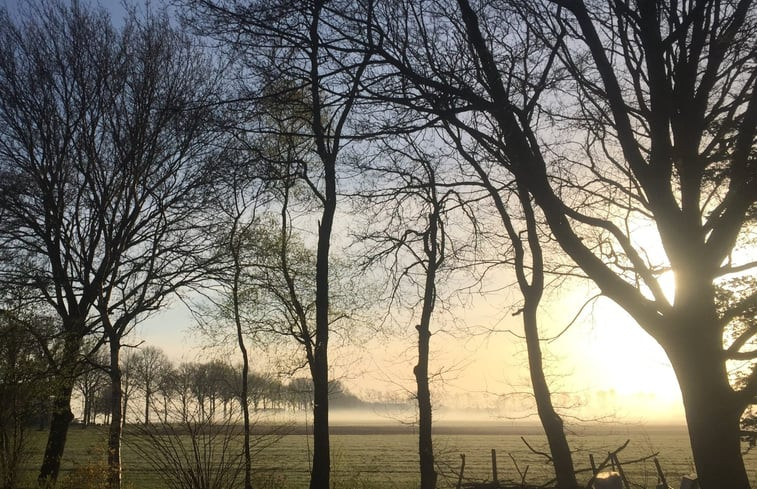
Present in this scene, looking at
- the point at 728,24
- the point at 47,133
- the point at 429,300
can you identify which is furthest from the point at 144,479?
the point at 728,24

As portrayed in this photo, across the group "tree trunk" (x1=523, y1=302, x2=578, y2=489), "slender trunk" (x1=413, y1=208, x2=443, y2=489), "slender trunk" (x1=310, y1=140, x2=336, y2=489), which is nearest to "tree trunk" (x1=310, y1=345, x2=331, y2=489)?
"slender trunk" (x1=310, y1=140, x2=336, y2=489)

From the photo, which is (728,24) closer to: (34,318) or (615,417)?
(615,417)

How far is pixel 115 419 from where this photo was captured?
1378 cm

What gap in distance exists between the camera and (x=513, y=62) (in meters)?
7.26

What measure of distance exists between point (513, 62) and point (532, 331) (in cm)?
621

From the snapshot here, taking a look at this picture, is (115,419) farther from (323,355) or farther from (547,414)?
(547,414)

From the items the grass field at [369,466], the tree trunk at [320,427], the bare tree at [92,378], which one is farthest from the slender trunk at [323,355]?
the bare tree at [92,378]

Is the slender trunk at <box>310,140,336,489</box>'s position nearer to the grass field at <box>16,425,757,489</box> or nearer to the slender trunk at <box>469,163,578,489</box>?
the grass field at <box>16,425,757,489</box>

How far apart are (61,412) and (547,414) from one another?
12975 millimetres

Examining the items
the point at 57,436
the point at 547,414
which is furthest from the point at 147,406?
the point at 57,436

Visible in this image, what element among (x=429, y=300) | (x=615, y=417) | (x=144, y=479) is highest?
(x=429, y=300)

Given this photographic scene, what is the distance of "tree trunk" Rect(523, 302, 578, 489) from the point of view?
10.8m

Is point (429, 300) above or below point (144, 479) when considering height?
above

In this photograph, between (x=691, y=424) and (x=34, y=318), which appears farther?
(x=34, y=318)
